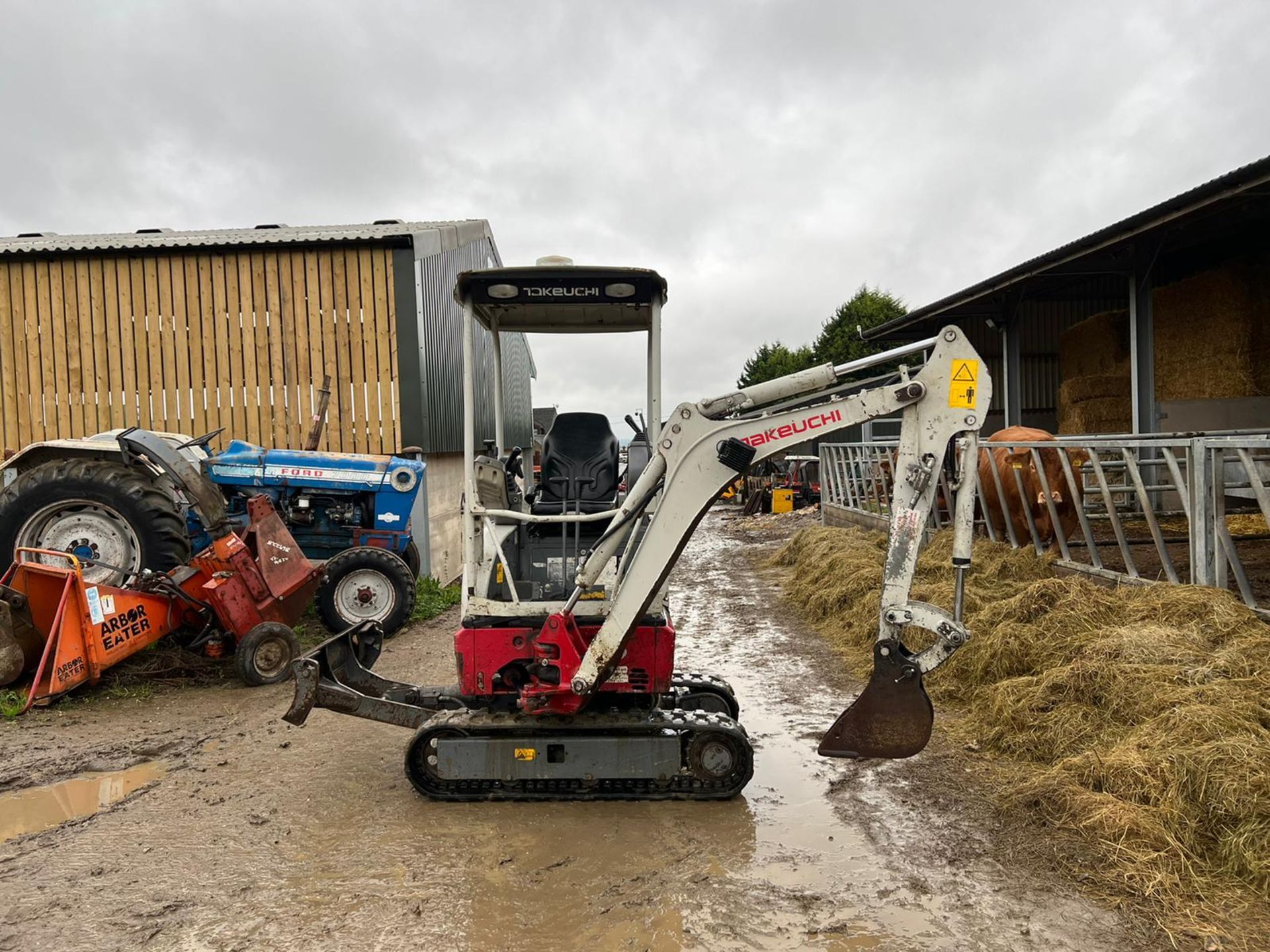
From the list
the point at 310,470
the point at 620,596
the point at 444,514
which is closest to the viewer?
the point at 620,596

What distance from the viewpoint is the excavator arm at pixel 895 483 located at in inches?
155

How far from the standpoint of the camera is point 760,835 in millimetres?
4160

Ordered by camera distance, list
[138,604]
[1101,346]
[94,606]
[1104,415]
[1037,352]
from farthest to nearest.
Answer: [1037,352]
[1101,346]
[1104,415]
[138,604]
[94,606]

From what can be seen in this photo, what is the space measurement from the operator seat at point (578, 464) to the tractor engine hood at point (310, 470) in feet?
13.2

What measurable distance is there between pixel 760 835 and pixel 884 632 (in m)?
1.14

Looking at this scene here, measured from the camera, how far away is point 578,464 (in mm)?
5602

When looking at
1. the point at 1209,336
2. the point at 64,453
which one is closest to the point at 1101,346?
the point at 1209,336

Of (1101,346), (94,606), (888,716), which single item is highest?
(1101,346)

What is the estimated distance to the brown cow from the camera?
824 centimetres

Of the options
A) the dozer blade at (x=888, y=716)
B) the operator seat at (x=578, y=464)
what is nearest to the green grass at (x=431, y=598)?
the operator seat at (x=578, y=464)

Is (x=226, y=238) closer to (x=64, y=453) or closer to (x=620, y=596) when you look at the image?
(x=64, y=453)

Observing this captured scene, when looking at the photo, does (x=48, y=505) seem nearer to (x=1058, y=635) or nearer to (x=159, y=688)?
(x=159, y=688)

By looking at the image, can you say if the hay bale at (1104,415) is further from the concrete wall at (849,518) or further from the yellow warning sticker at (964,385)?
the yellow warning sticker at (964,385)

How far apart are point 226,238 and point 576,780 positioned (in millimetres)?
8935
